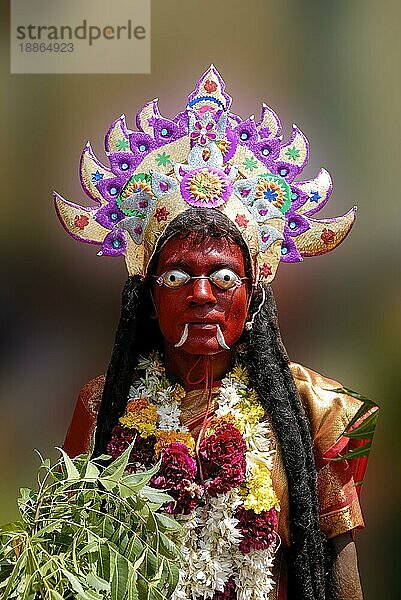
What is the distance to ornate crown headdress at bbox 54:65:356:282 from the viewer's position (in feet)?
6.81

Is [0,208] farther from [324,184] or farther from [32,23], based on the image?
[324,184]

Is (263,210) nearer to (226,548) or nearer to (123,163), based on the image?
(123,163)

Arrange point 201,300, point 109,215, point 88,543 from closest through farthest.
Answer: point 88,543, point 201,300, point 109,215

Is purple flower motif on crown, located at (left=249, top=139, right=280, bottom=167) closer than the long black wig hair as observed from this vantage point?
No

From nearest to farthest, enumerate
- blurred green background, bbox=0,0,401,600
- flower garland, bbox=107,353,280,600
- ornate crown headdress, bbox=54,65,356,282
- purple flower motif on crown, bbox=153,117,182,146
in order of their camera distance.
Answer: flower garland, bbox=107,353,280,600 < ornate crown headdress, bbox=54,65,356,282 < purple flower motif on crown, bbox=153,117,182,146 < blurred green background, bbox=0,0,401,600

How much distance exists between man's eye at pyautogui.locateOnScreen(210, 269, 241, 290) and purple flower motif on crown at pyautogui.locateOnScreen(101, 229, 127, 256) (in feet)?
1.03

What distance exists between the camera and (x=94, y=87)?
2.84m

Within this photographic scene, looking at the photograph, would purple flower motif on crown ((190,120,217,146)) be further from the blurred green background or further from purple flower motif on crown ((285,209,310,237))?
the blurred green background

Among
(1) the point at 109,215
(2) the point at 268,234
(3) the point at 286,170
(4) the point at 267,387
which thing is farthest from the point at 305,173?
(4) the point at 267,387

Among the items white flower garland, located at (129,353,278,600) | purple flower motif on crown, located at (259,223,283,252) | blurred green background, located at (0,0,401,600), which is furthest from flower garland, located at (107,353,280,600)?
blurred green background, located at (0,0,401,600)

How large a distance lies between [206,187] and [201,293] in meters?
0.25

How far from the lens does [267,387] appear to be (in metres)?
2.11

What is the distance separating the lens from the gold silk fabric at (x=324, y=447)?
2.08m

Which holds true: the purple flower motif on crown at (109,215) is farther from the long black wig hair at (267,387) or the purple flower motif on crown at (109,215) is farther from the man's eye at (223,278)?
the man's eye at (223,278)
